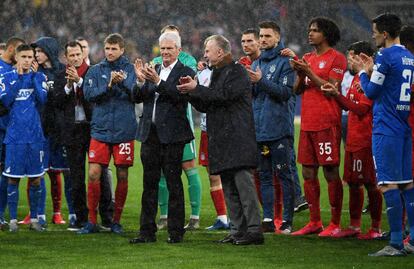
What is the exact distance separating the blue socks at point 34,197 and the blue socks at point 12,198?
0.16 metres

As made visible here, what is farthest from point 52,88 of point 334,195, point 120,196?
point 334,195

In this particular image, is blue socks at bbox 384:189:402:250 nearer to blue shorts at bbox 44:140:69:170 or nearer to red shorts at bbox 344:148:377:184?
red shorts at bbox 344:148:377:184

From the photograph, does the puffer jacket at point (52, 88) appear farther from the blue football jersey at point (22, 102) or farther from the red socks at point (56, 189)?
the red socks at point (56, 189)

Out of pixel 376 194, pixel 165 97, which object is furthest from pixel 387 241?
pixel 165 97

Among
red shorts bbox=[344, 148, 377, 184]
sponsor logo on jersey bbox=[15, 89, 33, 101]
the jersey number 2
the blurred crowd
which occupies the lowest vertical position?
red shorts bbox=[344, 148, 377, 184]

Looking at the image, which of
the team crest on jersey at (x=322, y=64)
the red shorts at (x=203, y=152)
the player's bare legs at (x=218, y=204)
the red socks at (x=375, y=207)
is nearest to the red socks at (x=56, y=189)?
the red shorts at (x=203, y=152)

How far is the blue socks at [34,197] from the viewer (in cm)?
1019

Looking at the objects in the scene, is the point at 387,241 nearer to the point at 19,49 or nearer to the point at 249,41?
the point at 249,41

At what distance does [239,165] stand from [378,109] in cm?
129

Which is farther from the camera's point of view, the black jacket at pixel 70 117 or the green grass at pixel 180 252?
the black jacket at pixel 70 117

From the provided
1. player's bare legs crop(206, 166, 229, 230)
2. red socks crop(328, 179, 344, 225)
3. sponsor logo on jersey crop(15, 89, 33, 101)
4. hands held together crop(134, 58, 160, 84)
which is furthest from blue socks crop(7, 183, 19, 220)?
red socks crop(328, 179, 344, 225)

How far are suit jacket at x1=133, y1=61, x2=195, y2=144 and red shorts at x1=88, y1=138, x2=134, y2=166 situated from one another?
839mm

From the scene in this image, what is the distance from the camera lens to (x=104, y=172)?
10.3 metres

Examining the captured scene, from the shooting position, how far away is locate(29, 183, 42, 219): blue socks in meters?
10.2
